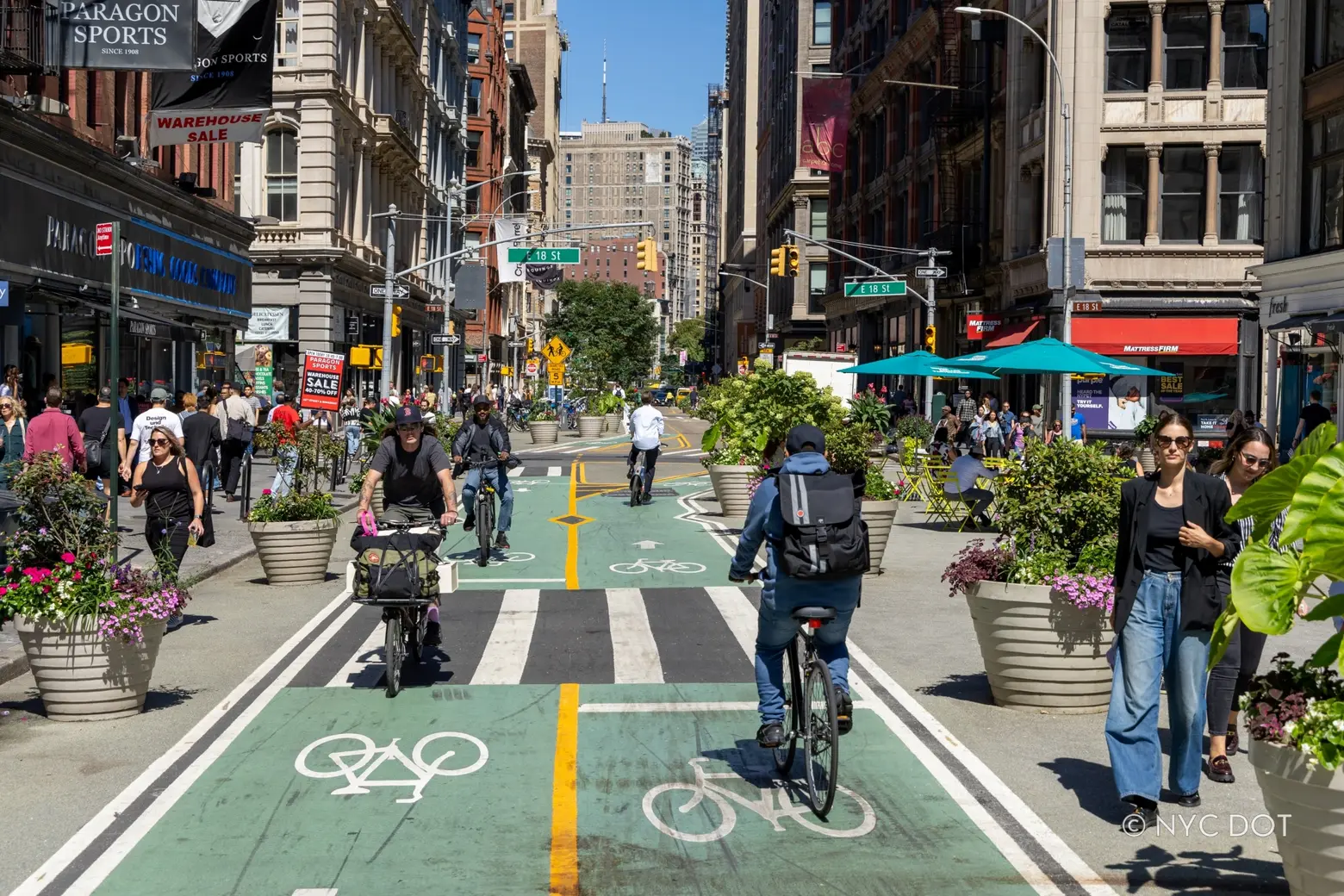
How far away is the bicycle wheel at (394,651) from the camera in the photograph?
1008cm

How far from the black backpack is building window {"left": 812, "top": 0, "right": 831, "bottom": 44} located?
98188 millimetres

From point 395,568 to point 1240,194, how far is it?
35104mm

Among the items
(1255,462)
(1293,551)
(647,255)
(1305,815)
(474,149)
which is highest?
(474,149)

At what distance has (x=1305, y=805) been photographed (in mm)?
4910

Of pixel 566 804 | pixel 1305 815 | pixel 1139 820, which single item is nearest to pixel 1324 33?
pixel 1139 820

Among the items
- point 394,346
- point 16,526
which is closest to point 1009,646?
point 16,526

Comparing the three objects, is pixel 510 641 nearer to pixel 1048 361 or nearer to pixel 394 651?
pixel 394 651

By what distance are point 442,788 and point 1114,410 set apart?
34935mm

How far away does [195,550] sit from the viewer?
60.9 ft

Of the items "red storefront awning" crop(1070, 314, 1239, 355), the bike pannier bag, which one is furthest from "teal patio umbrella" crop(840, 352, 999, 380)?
the bike pannier bag

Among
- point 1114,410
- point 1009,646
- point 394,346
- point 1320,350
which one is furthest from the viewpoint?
point 394,346

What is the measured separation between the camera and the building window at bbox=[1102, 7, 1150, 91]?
132ft

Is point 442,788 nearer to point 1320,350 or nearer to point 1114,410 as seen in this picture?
point 1320,350

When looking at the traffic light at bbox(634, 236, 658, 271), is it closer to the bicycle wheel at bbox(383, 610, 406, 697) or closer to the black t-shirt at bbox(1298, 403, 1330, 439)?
the black t-shirt at bbox(1298, 403, 1330, 439)
